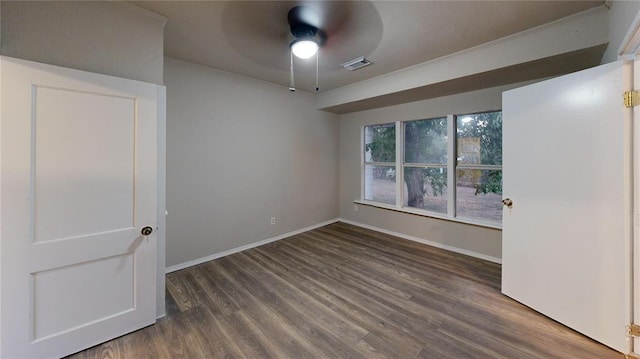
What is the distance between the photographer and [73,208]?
5.44 ft

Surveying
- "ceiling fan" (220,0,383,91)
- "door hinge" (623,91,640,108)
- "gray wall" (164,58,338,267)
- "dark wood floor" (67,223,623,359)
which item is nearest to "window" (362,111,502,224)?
"dark wood floor" (67,223,623,359)

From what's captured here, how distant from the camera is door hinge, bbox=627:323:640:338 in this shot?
5.21 ft

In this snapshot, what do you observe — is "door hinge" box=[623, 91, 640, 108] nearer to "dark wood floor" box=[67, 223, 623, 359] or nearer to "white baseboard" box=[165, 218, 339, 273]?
"dark wood floor" box=[67, 223, 623, 359]

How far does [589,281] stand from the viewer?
186 cm

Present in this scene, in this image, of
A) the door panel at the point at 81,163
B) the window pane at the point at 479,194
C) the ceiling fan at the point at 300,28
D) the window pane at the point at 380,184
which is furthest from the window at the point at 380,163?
the door panel at the point at 81,163

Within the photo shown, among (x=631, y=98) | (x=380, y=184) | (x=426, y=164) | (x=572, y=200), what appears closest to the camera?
(x=631, y=98)

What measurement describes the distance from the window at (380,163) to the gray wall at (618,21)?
2725 millimetres

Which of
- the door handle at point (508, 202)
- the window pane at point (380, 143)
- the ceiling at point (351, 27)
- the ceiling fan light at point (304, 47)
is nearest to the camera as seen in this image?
the ceiling at point (351, 27)

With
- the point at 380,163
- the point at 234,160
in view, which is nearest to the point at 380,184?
the point at 380,163

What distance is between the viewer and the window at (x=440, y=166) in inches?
134

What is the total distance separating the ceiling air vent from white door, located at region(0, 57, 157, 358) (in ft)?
7.31

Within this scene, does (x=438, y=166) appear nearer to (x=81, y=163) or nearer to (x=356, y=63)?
(x=356, y=63)

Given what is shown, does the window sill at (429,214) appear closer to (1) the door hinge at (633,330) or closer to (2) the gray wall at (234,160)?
(2) the gray wall at (234,160)

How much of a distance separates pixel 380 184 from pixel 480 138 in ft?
6.16
